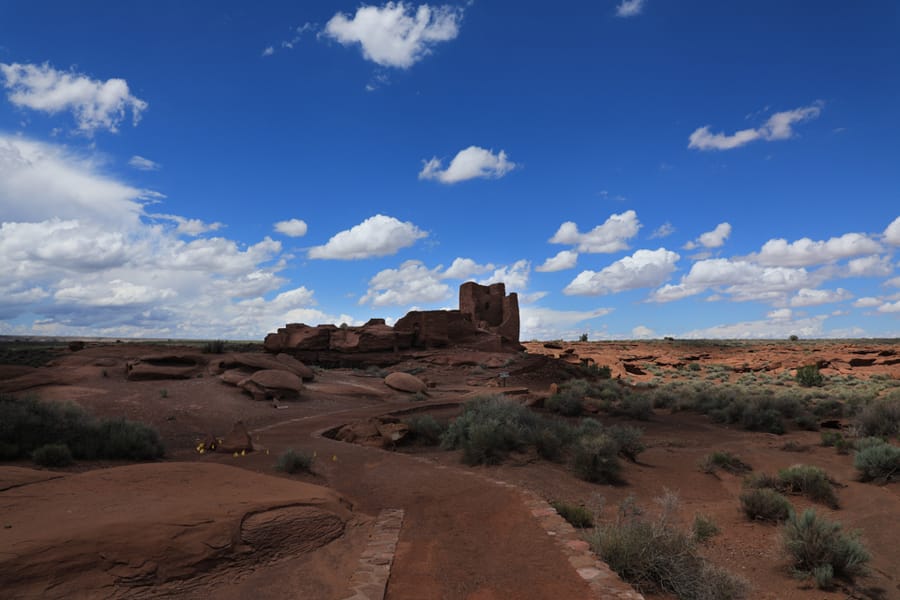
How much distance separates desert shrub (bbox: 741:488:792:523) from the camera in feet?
27.0

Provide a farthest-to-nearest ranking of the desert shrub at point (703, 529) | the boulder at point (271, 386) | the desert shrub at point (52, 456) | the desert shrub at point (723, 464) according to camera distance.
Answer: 1. the boulder at point (271, 386)
2. the desert shrub at point (723, 464)
3. the desert shrub at point (52, 456)
4. the desert shrub at point (703, 529)

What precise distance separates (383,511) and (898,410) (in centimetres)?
1586

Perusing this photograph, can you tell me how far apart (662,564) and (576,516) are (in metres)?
1.87

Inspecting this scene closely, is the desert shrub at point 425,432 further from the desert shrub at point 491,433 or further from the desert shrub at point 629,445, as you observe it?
the desert shrub at point 629,445

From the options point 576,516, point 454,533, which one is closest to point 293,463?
point 454,533

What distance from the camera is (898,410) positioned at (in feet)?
48.5

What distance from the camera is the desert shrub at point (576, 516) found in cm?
697

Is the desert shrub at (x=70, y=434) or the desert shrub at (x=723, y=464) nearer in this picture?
the desert shrub at (x=70, y=434)

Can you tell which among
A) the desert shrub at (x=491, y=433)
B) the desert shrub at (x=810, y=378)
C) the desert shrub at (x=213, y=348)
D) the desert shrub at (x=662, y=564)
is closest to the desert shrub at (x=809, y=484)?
the desert shrub at (x=491, y=433)

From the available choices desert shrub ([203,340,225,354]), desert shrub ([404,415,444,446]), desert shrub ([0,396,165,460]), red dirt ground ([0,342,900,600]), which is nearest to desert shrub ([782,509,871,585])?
red dirt ground ([0,342,900,600])

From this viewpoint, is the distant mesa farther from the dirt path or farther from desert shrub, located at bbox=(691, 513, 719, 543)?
desert shrub, located at bbox=(691, 513, 719, 543)

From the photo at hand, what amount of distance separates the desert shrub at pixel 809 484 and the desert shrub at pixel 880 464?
1127 millimetres

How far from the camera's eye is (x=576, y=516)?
7004 mm

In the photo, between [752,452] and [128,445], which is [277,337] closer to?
[128,445]
